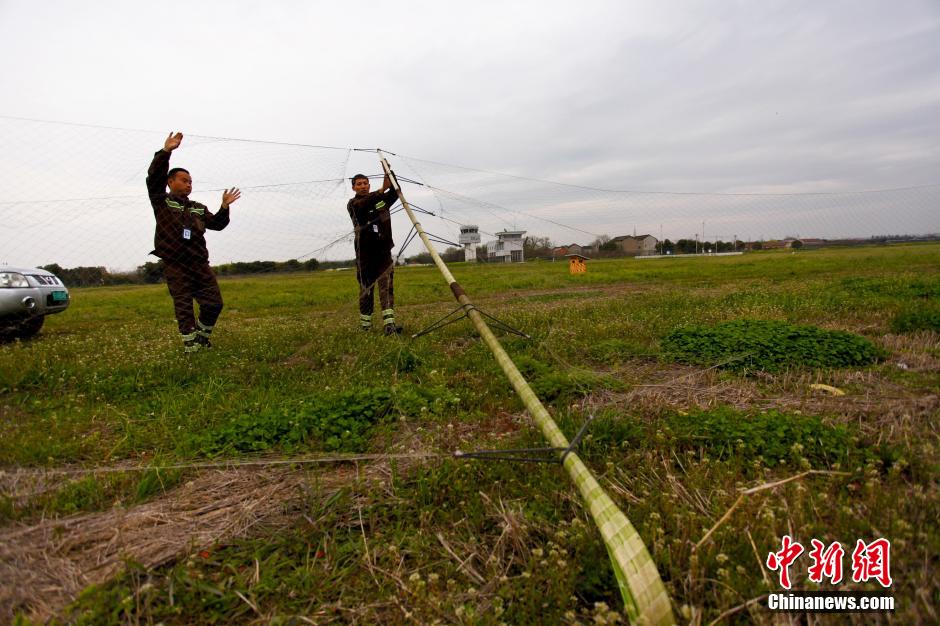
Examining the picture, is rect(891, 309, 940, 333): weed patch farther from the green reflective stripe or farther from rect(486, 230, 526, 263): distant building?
the green reflective stripe

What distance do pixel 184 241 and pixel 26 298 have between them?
453cm

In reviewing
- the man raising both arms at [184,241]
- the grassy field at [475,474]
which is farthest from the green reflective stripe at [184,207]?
the grassy field at [475,474]

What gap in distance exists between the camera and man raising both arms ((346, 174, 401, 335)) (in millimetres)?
7734

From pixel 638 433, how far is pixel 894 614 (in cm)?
175

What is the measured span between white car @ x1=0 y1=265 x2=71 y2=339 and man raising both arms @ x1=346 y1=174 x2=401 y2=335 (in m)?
6.41

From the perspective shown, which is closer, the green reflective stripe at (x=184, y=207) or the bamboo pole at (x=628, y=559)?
the bamboo pole at (x=628, y=559)

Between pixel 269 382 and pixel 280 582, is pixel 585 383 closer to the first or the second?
pixel 280 582

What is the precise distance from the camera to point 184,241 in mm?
6680

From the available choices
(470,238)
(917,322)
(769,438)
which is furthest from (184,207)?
(917,322)

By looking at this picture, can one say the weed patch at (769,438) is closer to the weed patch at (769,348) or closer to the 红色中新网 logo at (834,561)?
the 红色中新网 logo at (834,561)

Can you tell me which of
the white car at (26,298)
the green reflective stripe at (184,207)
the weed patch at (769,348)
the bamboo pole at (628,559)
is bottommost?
the bamboo pole at (628,559)

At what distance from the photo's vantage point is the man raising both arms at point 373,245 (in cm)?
773

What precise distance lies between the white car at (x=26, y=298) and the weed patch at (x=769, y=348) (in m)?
11.3

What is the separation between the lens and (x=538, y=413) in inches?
122
